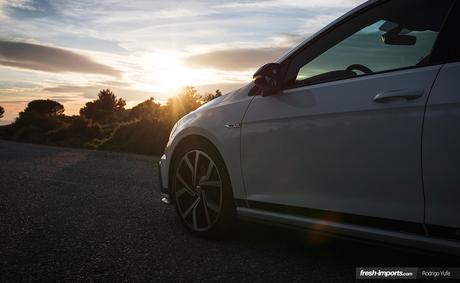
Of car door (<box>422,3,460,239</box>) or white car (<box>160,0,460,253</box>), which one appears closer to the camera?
car door (<box>422,3,460,239</box>)

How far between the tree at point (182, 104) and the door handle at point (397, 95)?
1391cm

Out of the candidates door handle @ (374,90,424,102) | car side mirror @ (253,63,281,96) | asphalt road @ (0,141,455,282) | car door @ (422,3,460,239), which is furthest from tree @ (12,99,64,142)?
car door @ (422,3,460,239)

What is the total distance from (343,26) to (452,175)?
1.26m

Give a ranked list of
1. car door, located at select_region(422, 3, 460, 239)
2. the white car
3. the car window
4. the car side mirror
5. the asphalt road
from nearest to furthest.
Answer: car door, located at select_region(422, 3, 460, 239)
the white car
the car window
the asphalt road
the car side mirror

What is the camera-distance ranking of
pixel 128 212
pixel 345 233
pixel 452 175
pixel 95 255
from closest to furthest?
pixel 452 175 → pixel 345 233 → pixel 95 255 → pixel 128 212

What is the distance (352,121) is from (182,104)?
17.9 m

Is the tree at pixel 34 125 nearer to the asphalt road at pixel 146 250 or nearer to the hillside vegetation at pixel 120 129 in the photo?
A: the hillside vegetation at pixel 120 129

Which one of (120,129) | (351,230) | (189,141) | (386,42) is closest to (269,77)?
(386,42)

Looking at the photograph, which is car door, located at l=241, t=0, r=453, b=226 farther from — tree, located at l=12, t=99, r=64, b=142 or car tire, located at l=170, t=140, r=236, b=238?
tree, located at l=12, t=99, r=64, b=142

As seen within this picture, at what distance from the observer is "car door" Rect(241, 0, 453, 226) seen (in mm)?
2828

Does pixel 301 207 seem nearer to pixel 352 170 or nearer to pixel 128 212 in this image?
pixel 352 170

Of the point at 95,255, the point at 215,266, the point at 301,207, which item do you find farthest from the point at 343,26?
the point at 95,255

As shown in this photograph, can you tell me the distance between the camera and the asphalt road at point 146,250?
328 cm

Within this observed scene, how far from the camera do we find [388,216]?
2.90 m
